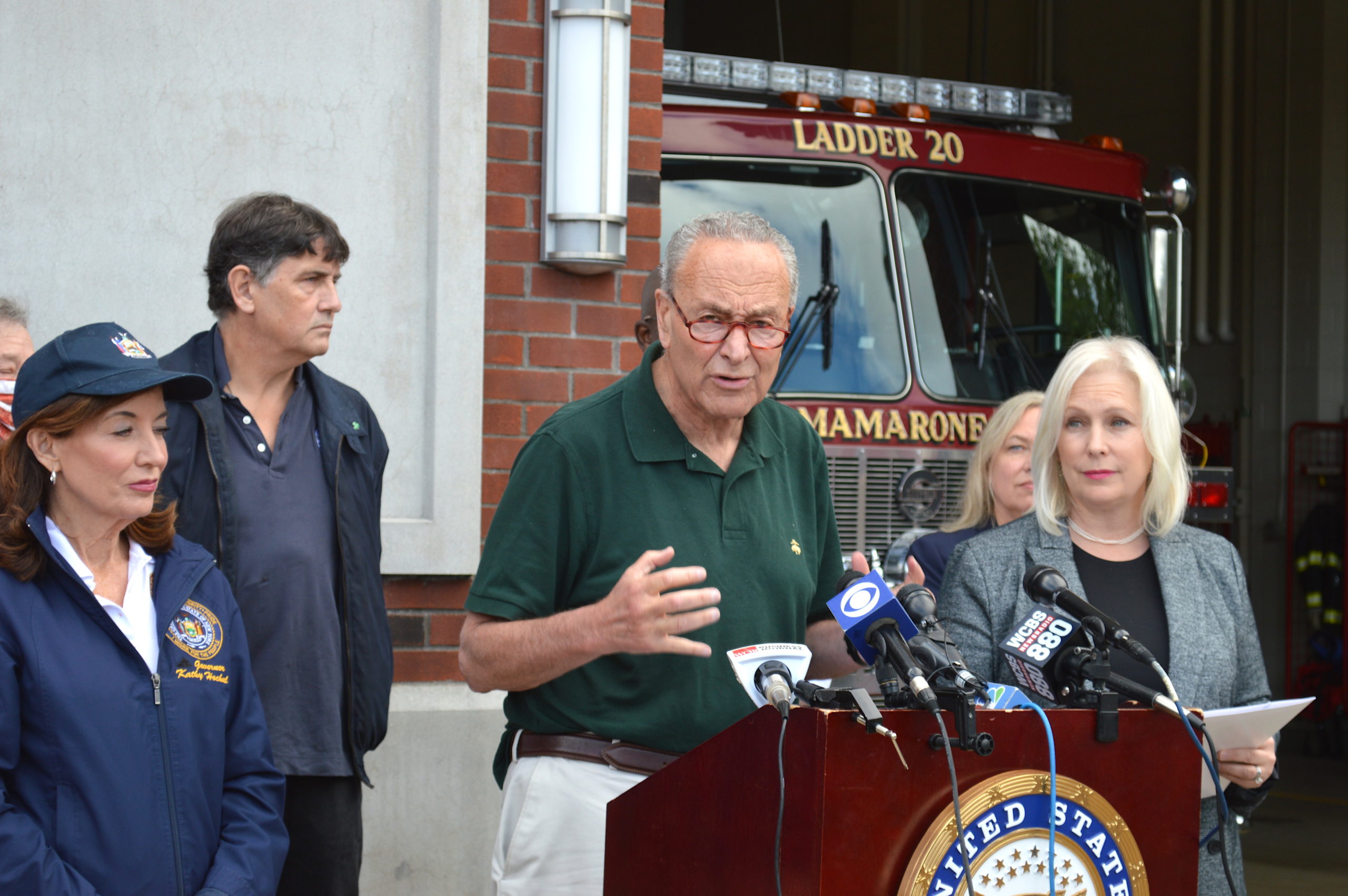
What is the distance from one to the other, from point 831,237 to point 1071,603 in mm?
3621

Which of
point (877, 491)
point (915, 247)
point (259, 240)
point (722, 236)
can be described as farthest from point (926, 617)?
point (915, 247)

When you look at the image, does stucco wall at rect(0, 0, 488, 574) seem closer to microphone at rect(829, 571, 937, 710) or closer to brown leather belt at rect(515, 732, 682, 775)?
brown leather belt at rect(515, 732, 682, 775)

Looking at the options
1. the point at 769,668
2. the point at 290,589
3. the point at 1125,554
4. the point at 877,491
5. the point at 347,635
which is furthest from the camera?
the point at 877,491

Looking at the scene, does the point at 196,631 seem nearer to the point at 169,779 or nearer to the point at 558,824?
the point at 169,779

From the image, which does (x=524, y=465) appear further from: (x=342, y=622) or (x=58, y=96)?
(x=58, y=96)

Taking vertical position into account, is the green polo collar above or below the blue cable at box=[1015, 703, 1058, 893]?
above

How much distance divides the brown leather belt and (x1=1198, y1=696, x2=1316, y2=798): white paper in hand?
2.96ft

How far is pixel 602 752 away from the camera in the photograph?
8.36 ft

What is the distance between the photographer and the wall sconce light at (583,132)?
4.64 m

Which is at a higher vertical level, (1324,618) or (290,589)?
(290,589)

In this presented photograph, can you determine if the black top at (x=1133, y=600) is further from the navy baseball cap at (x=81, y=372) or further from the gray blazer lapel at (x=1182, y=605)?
the navy baseball cap at (x=81, y=372)

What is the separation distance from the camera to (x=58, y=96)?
438 centimetres

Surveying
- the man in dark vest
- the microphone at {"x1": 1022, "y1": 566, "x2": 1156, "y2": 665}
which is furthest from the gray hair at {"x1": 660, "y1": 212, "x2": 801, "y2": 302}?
the man in dark vest

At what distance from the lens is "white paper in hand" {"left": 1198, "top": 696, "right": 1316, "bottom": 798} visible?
93.4 inches
